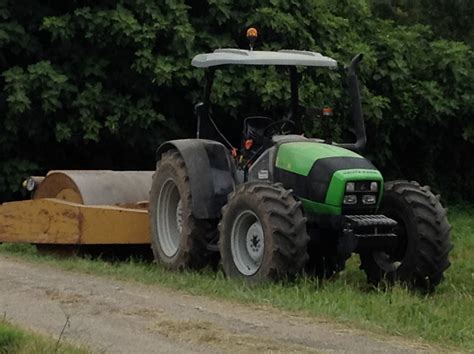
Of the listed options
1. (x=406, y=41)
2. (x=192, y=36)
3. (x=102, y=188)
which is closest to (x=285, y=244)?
(x=102, y=188)

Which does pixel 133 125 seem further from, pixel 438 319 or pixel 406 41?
pixel 438 319

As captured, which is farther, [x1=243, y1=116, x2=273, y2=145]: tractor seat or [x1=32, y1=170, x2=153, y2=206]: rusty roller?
[x1=32, y1=170, x2=153, y2=206]: rusty roller

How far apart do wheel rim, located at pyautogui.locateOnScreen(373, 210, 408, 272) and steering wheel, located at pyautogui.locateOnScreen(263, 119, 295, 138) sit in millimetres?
1622

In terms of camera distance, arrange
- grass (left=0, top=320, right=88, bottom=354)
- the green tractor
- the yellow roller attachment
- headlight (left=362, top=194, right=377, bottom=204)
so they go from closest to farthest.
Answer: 1. grass (left=0, top=320, right=88, bottom=354)
2. the green tractor
3. headlight (left=362, top=194, right=377, bottom=204)
4. the yellow roller attachment

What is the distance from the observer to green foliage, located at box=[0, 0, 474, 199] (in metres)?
16.7

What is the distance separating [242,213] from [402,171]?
1419 centimetres

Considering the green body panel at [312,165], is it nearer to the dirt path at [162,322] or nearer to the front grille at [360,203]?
the front grille at [360,203]

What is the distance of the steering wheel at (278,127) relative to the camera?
36.0 ft

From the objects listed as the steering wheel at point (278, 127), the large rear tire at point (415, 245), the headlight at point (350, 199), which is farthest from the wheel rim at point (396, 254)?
the steering wheel at point (278, 127)

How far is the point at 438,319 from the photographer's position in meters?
7.88

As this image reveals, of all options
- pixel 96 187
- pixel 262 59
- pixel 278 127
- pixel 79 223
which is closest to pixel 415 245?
pixel 278 127

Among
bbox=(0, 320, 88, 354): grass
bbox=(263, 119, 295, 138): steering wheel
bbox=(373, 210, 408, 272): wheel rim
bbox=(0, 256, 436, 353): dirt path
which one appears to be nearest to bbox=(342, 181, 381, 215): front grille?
bbox=(373, 210, 408, 272): wheel rim

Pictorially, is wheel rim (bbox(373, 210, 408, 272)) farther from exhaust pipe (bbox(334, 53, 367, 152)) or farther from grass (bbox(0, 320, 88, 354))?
grass (bbox(0, 320, 88, 354))

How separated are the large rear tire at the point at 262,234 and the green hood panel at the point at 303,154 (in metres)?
→ 0.45
